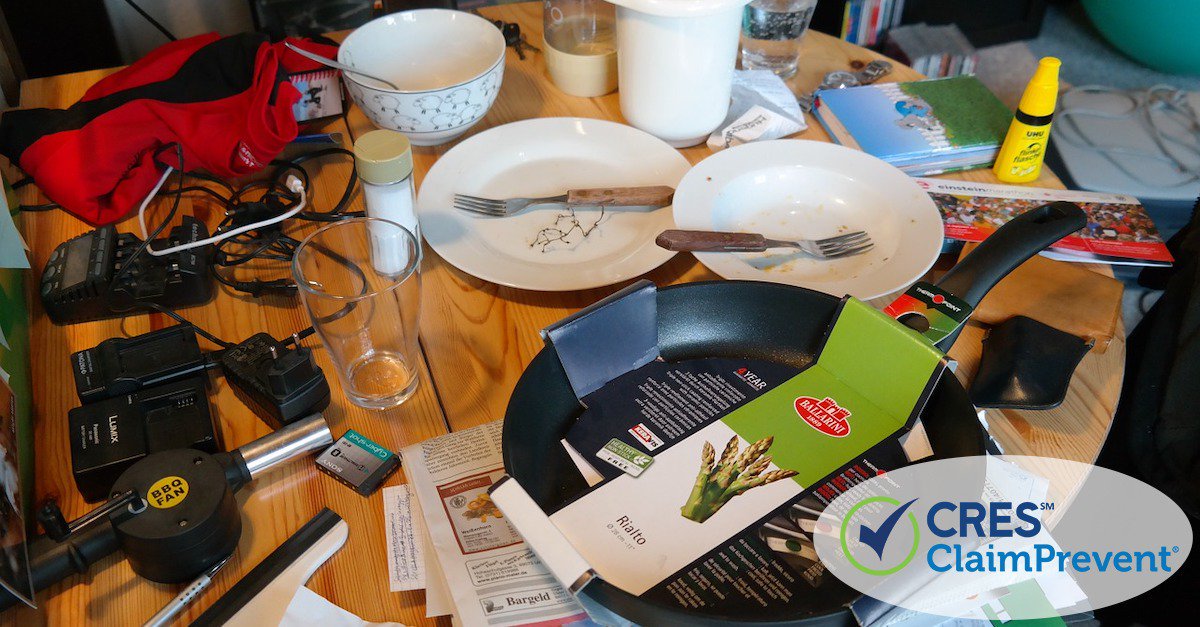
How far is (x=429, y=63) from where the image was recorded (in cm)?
112

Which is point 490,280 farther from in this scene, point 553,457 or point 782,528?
point 782,528

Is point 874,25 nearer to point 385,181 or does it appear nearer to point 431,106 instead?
point 431,106

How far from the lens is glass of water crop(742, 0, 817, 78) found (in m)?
1.19

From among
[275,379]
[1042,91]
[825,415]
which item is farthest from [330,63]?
[1042,91]

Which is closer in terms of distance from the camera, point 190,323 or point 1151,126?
point 190,323

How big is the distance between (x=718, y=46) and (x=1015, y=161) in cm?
38

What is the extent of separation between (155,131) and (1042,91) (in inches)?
39.1

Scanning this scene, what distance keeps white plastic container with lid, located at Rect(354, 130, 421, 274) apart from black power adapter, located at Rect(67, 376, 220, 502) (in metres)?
0.19

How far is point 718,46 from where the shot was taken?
980 millimetres

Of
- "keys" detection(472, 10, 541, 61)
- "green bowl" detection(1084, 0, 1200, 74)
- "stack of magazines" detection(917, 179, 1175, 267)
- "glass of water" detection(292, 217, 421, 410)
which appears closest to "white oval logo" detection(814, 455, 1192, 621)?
"stack of magazines" detection(917, 179, 1175, 267)

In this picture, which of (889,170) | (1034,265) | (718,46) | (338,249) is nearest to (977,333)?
(1034,265)

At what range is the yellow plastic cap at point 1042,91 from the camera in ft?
3.10

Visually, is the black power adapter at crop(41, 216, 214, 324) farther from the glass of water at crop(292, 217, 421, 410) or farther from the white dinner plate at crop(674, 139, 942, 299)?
the white dinner plate at crop(674, 139, 942, 299)

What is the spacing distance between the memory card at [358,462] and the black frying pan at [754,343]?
0.13 metres
